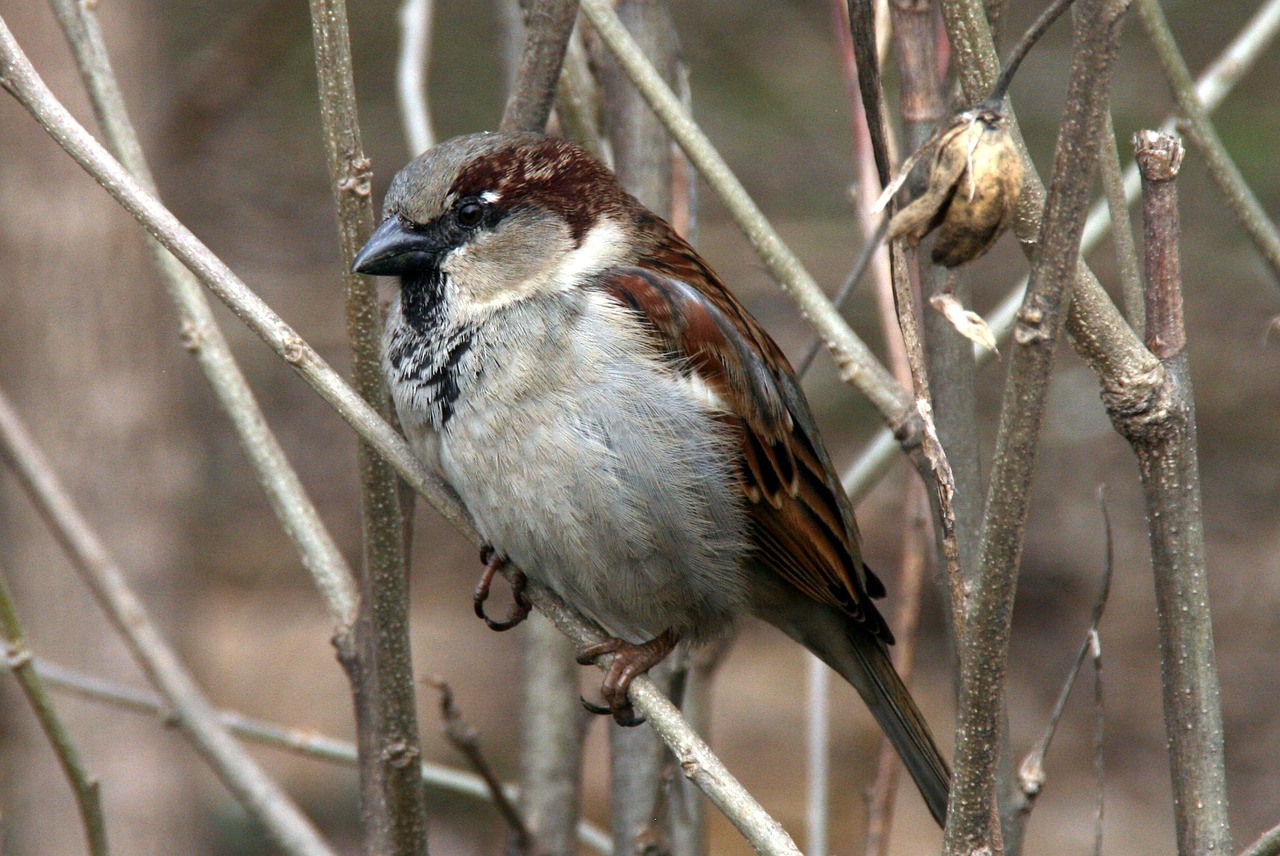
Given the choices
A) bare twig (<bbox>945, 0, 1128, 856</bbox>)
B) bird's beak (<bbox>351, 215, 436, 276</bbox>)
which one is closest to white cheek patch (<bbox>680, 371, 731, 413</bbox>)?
bird's beak (<bbox>351, 215, 436, 276</bbox>)

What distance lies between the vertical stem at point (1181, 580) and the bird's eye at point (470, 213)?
108 centimetres

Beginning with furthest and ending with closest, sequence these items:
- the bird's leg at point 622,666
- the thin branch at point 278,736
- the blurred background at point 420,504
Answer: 1. the blurred background at point 420,504
2. the thin branch at point 278,736
3. the bird's leg at point 622,666

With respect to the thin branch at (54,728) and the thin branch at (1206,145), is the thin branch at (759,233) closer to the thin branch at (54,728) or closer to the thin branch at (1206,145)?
the thin branch at (1206,145)

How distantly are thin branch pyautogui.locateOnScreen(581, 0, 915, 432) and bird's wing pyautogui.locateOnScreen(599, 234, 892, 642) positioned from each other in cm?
27

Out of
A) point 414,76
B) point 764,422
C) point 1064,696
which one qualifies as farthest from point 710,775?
point 414,76

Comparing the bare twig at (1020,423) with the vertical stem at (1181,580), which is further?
the vertical stem at (1181,580)

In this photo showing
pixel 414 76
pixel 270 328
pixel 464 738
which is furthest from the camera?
pixel 414 76

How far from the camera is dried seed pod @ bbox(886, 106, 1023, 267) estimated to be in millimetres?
1184

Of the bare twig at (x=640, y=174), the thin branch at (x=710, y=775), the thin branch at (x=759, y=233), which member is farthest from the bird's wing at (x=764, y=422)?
the thin branch at (x=710, y=775)

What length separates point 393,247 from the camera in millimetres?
2041

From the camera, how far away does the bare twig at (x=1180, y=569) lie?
1417 mm

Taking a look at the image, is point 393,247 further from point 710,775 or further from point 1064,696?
point 1064,696

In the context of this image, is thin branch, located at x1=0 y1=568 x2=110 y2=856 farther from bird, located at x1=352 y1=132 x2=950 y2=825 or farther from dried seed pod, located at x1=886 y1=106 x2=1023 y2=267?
dried seed pod, located at x1=886 y1=106 x2=1023 y2=267

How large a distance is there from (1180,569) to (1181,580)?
0.01m
